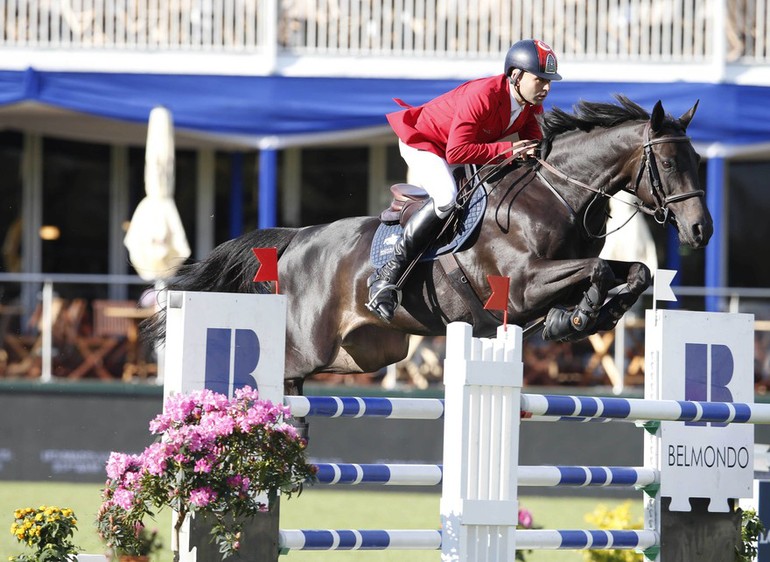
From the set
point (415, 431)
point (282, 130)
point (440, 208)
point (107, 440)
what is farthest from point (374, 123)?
point (440, 208)

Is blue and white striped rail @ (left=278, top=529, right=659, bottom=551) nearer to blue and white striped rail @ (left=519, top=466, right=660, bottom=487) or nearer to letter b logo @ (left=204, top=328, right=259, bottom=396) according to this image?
blue and white striped rail @ (left=519, top=466, right=660, bottom=487)

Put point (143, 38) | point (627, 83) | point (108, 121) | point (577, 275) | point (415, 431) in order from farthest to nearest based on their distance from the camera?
point (108, 121), point (143, 38), point (627, 83), point (415, 431), point (577, 275)

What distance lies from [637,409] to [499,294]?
0.64 m

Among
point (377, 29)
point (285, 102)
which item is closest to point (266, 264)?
point (285, 102)

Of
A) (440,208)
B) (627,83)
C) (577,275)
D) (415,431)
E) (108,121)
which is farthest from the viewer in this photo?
(108,121)

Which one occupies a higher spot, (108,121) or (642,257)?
(108,121)

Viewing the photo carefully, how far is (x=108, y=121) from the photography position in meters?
14.2

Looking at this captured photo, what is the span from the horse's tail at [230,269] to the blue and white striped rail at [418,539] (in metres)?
2.55

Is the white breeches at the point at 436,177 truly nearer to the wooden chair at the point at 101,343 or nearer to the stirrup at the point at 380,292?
the stirrup at the point at 380,292

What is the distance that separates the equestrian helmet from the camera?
5703 millimetres

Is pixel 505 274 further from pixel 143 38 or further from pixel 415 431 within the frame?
pixel 143 38

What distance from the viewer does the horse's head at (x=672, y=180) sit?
216 inches

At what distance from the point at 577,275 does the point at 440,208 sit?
0.74 metres

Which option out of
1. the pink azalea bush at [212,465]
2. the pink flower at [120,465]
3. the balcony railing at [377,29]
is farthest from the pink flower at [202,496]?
the balcony railing at [377,29]
